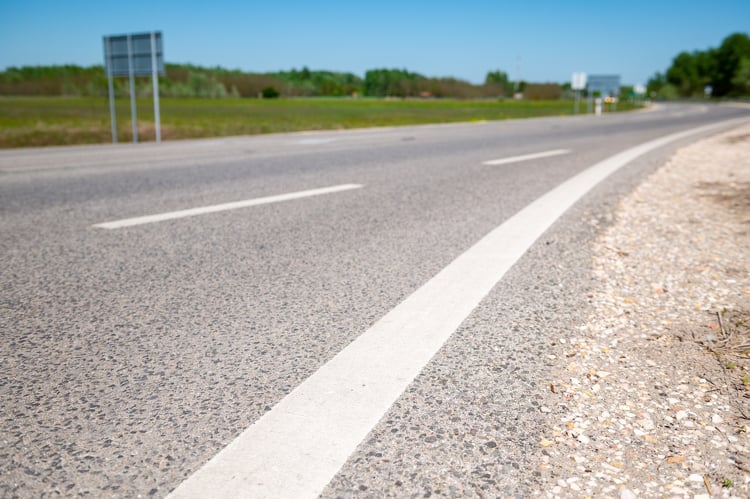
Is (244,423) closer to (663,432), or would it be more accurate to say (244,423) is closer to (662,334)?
(663,432)

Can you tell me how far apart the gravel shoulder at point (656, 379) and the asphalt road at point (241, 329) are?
10cm

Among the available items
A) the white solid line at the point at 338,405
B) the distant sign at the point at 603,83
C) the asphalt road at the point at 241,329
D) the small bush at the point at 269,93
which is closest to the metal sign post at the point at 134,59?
the asphalt road at the point at 241,329

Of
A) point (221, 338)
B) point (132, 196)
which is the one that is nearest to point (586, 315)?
point (221, 338)

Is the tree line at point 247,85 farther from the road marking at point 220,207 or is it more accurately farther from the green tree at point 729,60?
the road marking at point 220,207

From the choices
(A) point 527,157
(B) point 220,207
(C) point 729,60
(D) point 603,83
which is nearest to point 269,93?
(D) point 603,83

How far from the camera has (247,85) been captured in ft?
356

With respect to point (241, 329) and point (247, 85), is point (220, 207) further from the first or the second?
point (247, 85)

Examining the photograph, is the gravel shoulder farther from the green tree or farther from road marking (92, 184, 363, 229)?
the green tree

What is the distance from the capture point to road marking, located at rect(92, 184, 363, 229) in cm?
453

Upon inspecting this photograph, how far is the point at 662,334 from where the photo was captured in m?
2.51

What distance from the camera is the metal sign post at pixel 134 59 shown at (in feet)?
51.4

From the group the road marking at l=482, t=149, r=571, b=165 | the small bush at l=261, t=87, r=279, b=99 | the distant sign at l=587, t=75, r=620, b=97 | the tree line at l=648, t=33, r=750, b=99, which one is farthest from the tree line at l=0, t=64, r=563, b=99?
the road marking at l=482, t=149, r=571, b=165

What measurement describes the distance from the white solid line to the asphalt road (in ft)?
0.15

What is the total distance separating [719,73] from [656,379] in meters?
184
